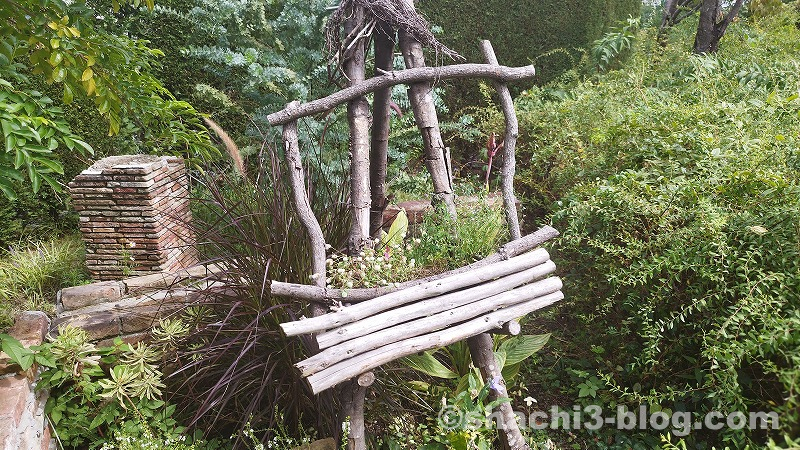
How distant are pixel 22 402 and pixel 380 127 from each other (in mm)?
2193

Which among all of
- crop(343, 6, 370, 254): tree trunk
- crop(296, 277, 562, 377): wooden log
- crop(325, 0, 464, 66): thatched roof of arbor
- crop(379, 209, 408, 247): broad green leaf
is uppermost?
crop(325, 0, 464, 66): thatched roof of arbor

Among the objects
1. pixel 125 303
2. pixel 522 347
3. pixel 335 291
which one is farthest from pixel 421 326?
pixel 125 303

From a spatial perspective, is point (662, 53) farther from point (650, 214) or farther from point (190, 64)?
point (190, 64)

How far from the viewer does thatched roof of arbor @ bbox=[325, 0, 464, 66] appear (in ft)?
9.07

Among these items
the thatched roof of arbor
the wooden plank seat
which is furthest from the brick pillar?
the wooden plank seat

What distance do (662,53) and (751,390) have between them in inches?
172

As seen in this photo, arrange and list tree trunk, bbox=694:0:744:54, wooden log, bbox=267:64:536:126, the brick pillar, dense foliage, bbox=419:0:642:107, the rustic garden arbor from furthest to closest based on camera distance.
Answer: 1. dense foliage, bbox=419:0:642:107
2. tree trunk, bbox=694:0:744:54
3. the brick pillar
4. wooden log, bbox=267:64:536:126
5. the rustic garden arbor

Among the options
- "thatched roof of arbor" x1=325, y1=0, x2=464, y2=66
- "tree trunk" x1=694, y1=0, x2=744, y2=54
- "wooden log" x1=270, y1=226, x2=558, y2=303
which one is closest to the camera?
"wooden log" x1=270, y1=226, x2=558, y2=303

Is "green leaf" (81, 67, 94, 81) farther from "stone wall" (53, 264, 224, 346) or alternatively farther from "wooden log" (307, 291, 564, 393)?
"wooden log" (307, 291, 564, 393)

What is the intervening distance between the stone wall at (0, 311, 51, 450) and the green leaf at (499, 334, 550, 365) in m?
2.30

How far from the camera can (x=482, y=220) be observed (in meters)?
3.00

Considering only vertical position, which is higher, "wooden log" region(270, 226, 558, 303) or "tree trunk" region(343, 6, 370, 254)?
"tree trunk" region(343, 6, 370, 254)

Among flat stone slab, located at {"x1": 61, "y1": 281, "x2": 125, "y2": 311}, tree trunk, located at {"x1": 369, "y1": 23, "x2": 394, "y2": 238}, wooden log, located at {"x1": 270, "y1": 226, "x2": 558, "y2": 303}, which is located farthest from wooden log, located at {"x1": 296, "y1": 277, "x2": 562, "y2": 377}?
flat stone slab, located at {"x1": 61, "y1": 281, "x2": 125, "y2": 311}

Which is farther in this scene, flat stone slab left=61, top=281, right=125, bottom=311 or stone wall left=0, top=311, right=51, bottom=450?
flat stone slab left=61, top=281, right=125, bottom=311
